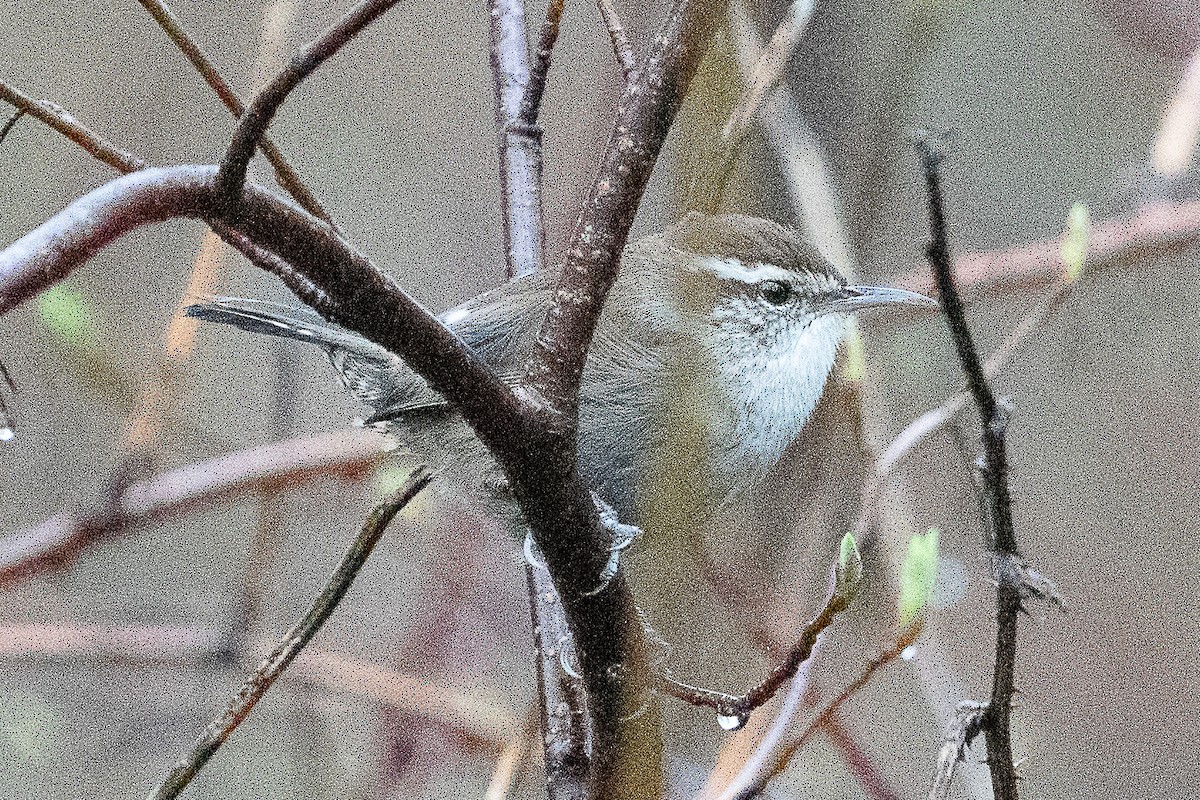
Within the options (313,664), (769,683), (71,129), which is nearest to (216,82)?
(71,129)

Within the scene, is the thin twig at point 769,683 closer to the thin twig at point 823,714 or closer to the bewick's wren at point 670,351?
the thin twig at point 823,714

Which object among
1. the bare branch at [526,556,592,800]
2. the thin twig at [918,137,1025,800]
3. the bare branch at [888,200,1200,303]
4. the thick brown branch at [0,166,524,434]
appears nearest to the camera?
the thick brown branch at [0,166,524,434]

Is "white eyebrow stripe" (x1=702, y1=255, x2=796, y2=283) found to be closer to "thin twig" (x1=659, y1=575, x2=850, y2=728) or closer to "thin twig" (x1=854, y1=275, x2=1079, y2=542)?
"thin twig" (x1=854, y1=275, x2=1079, y2=542)

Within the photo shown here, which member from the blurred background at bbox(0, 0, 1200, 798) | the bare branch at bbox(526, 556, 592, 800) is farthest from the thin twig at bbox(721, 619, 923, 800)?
the blurred background at bbox(0, 0, 1200, 798)

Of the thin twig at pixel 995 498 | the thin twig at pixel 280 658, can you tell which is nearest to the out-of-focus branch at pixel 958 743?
the thin twig at pixel 995 498

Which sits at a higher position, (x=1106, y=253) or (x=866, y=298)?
(x=1106, y=253)

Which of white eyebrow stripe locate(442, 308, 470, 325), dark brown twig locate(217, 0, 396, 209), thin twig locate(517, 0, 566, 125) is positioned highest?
thin twig locate(517, 0, 566, 125)

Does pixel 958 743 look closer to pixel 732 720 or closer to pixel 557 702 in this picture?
pixel 732 720
